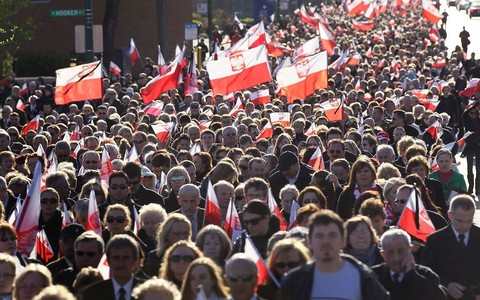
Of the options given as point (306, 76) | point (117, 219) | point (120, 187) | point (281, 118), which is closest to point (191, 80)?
point (306, 76)

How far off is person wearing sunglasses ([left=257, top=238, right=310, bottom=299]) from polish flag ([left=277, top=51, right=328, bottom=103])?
15.8m

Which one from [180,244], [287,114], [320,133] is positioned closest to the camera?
[180,244]

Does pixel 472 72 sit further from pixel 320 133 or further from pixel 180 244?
pixel 180 244

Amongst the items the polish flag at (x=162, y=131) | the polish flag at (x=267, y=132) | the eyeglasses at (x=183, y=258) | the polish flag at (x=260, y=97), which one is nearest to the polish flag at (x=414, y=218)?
the eyeglasses at (x=183, y=258)

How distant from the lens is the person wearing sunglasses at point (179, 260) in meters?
9.37

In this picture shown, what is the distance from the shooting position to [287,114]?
23062 millimetres

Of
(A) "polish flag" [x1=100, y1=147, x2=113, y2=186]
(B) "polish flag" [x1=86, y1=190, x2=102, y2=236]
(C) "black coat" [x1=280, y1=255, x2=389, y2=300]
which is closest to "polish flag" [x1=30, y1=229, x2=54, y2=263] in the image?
(B) "polish flag" [x1=86, y1=190, x2=102, y2=236]

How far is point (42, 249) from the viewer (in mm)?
12398

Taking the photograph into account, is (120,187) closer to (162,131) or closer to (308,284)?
(308,284)

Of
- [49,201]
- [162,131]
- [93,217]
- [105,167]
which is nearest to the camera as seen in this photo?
[93,217]

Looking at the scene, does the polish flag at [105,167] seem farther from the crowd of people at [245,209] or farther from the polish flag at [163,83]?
the polish flag at [163,83]

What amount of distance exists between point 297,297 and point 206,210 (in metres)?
4.82

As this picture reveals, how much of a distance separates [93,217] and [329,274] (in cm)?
483

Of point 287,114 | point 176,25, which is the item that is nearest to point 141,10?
point 176,25
